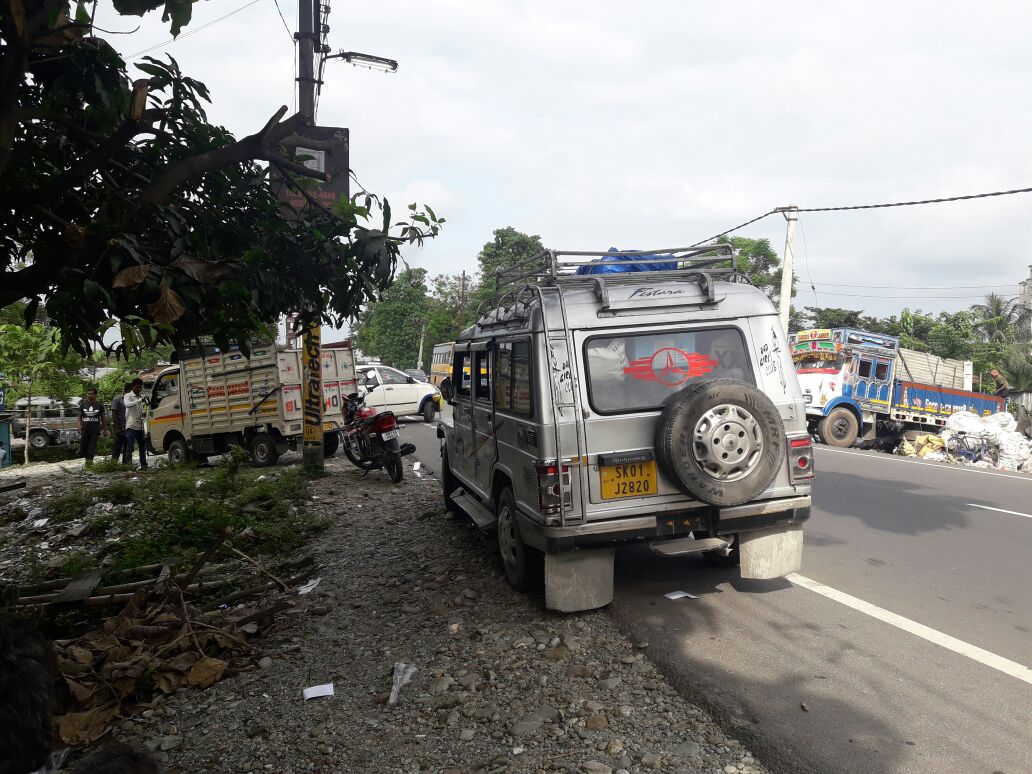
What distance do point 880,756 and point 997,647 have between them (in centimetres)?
170

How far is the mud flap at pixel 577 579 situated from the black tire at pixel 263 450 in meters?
10.6

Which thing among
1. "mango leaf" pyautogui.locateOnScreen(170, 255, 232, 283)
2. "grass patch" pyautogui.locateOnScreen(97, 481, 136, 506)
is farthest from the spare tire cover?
"grass patch" pyautogui.locateOnScreen(97, 481, 136, 506)

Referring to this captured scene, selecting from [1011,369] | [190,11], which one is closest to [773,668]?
[190,11]

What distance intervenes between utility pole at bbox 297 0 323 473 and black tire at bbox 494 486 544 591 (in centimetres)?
590

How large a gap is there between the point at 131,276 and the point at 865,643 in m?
4.37

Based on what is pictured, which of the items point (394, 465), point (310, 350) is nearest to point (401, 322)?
point (310, 350)

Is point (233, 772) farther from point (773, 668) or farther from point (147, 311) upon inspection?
point (773, 668)

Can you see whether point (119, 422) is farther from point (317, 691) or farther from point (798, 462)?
point (798, 462)

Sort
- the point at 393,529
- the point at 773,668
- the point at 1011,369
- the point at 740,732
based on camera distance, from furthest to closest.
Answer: the point at 1011,369
the point at 393,529
the point at 773,668
the point at 740,732

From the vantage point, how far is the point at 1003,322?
37688 mm

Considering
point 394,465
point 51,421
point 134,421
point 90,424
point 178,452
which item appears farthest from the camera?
point 51,421

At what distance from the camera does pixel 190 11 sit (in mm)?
3135

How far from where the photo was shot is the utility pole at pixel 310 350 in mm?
11180

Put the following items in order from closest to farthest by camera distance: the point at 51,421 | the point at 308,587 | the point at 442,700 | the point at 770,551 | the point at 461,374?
1. the point at 442,700
2. the point at 770,551
3. the point at 308,587
4. the point at 461,374
5. the point at 51,421
